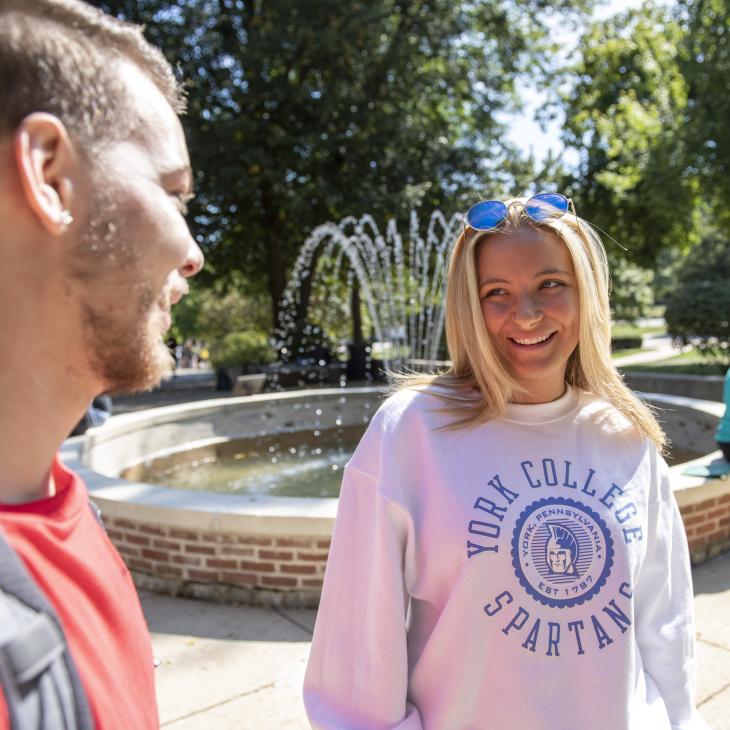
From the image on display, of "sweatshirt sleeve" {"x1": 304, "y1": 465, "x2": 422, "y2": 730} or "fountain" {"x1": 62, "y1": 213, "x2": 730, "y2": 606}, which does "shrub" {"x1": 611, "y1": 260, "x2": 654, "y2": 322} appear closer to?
"fountain" {"x1": 62, "y1": 213, "x2": 730, "y2": 606}

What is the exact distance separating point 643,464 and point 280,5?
16.9m

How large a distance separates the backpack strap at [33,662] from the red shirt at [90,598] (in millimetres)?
39

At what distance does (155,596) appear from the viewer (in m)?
4.39

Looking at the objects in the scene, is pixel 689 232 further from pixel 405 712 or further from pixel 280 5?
pixel 405 712

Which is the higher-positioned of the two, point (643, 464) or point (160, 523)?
point (643, 464)

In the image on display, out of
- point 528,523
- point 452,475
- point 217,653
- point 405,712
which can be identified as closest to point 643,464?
point 528,523

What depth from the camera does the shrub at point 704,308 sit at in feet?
46.5

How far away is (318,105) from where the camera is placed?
16.5 metres

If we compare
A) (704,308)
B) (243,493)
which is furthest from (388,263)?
(243,493)

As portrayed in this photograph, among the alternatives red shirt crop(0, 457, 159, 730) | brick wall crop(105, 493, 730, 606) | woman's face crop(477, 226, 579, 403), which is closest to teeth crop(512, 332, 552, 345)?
woman's face crop(477, 226, 579, 403)

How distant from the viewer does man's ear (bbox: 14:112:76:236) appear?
2.66 ft

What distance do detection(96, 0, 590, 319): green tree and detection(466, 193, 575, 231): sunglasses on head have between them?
14.1 metres

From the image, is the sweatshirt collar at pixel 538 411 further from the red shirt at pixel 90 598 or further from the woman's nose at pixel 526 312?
the red shirt at pixel 90 598

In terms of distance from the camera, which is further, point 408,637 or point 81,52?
point 408,637
